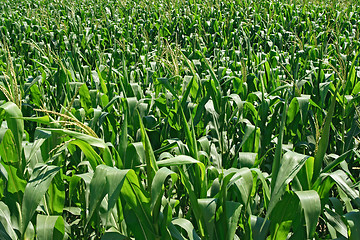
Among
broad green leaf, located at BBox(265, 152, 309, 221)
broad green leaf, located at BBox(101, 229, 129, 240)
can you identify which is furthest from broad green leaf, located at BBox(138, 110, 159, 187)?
broad green leaf, located at BBox(265, 152, 309, 221)

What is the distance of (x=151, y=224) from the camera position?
1956 millimetres

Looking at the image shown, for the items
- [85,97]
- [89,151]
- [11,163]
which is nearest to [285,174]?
[89,151]

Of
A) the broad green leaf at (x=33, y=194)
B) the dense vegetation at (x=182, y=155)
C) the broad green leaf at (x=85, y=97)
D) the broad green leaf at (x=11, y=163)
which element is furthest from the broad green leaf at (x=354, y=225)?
the broad green leaf at (x=85, y=97)

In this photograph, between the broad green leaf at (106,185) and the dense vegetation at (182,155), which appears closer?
the broad green leaf at (106,185)

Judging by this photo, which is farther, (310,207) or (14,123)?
(14,123)

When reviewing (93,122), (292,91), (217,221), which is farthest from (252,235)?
(292,91)

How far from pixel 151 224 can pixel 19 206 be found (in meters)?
0.74

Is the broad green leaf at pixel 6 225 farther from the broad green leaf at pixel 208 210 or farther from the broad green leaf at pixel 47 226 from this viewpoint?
the broad green leaf at pixel 208 210

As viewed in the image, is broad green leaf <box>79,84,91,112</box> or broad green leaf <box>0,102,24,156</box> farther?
broad green leaf <box>79,84,91,112</box>

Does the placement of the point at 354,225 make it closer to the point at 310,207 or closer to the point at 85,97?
the point at 310,207

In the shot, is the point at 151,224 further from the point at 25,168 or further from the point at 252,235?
the point at 25,168

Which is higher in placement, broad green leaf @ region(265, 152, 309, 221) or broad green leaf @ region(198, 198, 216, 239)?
broad green leaf @ region(265, 152, 309, 221)

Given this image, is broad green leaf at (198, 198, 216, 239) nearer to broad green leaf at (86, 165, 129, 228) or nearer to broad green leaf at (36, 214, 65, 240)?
broad green leaf at (86, 165, 129, 228)

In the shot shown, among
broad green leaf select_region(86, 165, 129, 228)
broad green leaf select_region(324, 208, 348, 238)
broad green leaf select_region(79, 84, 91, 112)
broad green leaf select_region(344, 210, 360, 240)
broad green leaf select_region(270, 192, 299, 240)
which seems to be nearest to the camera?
broad green leaf select_region(86, 165, 129, 228)
